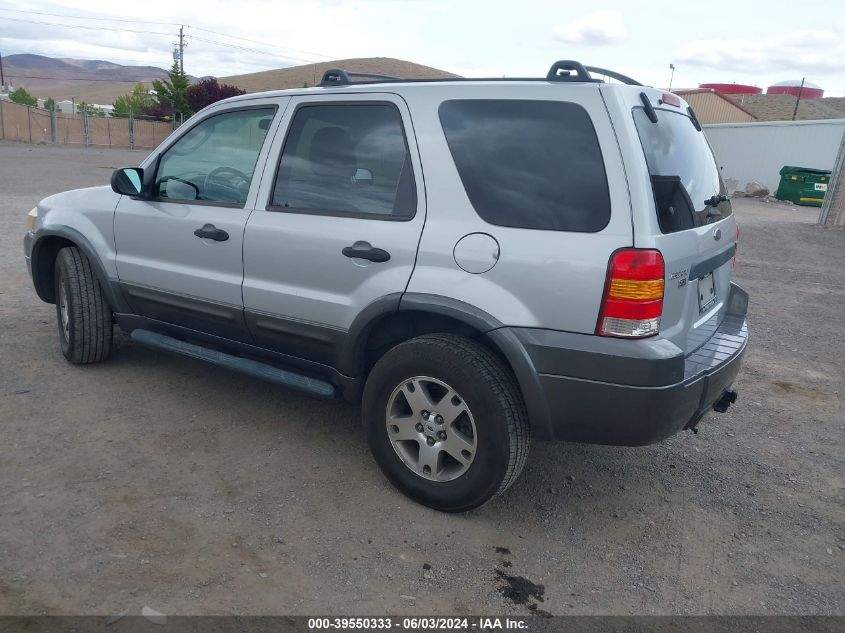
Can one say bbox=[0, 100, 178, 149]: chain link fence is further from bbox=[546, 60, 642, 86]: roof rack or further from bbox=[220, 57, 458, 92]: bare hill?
bbox=[220, 57, 458, 92]: bare hill

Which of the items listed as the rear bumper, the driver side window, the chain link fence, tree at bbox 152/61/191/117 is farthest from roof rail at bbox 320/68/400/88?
tree at bbox 152/61/191/117

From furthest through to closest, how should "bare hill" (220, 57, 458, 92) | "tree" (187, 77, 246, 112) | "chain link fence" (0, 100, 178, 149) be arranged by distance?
"bare hill" (220, 57, 458, 92) < "tree" (187, 77, 246, 112) < "chain link fence" (0, 100, 178, 149)

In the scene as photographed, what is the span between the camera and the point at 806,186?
24906 millimetres

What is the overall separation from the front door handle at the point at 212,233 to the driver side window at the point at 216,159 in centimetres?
17

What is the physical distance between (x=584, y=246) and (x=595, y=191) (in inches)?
9.2

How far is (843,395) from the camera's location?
205 inches

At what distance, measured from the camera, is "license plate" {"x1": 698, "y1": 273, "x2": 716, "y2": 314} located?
3.27 metres

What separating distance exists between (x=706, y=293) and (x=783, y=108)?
98305 millimetres

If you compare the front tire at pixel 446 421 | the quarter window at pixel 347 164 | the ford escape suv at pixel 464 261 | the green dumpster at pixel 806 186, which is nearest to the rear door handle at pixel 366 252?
the ford escape suv at pixel 464 261

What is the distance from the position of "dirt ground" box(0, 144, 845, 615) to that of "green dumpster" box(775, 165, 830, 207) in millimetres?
23016

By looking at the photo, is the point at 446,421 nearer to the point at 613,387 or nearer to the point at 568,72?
the point at 613,387

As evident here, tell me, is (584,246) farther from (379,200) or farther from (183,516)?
(183,516)

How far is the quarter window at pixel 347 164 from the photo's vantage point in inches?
133

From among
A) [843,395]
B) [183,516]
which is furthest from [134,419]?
[843,395]
